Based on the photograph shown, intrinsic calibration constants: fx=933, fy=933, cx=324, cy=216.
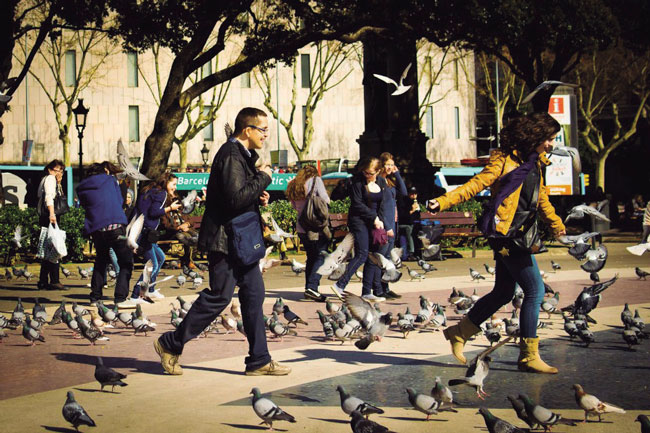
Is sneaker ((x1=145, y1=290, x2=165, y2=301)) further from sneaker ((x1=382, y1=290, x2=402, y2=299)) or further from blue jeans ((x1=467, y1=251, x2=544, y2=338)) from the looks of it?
blue jeans ((x1=467, y1=251, x2=544, y2=338))

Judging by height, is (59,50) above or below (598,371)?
A: above

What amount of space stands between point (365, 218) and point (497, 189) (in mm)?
4697

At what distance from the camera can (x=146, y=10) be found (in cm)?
2086

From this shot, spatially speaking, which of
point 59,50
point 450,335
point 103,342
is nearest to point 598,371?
point 450,335

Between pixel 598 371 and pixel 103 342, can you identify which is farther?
pixel 103 342

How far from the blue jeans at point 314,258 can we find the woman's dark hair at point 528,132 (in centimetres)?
563

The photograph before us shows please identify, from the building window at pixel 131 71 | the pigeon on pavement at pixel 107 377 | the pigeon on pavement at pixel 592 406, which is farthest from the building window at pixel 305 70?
the pigeon on pavement at pixel 592 406

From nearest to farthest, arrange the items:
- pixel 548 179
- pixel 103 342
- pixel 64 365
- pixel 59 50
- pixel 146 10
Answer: pixel 64 365 < pixel 103 342 < pixel 146 10 < pixel 548 179 < pixel 59 50

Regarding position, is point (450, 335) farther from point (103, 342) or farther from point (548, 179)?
point (548, 179)

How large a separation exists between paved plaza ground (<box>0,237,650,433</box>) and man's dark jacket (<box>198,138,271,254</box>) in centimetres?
105

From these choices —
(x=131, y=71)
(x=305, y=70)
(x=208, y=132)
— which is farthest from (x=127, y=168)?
(x=305, y=70)

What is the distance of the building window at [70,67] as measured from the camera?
5410 cm

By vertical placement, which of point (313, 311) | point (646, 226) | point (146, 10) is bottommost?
point (313, 311)

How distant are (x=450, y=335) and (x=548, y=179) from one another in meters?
17.7
